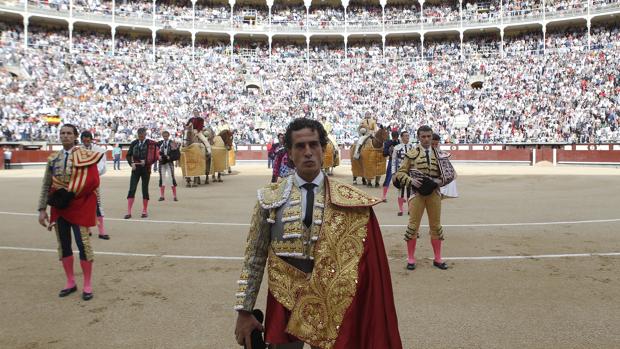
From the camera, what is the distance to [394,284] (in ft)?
14.3

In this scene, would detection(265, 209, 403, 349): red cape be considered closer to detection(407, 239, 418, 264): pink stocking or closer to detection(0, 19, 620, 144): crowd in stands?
detection(407, 239, 418, 264): pink stocking

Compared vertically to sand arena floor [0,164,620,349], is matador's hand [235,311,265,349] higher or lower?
higher

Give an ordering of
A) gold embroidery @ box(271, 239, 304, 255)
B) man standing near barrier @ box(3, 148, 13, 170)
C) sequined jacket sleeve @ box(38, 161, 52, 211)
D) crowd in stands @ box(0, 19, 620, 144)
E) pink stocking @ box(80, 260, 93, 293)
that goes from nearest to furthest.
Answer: gold embroidery @ box(271, 239, 304, 255)
pink stocking @ box(80, 260, 93, 293)
sequined jacket sleeve @ box(38, 161, 52, 211)
man standing near barrier @ box(3, 148, 13, 170)
crowd in stands @ box(0, 19, 620, 144)

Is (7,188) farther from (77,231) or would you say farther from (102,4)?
(102,4)

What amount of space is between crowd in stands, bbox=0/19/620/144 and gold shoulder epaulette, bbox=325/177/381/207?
1070 inches

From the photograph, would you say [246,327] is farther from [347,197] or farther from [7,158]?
[7,158]

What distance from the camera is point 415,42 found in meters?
41.9

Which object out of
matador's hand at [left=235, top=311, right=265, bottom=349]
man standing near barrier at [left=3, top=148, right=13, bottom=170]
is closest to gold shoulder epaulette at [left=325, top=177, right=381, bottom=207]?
matador's hand at [left=235, top=311, right=265, bottom=349]

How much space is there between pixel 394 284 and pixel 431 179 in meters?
1.17

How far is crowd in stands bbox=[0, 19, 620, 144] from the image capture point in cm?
2830

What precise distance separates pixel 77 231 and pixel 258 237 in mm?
2778

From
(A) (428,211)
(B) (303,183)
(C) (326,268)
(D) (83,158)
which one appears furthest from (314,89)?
(C) (326,268)

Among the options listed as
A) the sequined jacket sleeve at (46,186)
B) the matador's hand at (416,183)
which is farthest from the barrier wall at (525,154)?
the sequined jacket sleeve at (46,186)

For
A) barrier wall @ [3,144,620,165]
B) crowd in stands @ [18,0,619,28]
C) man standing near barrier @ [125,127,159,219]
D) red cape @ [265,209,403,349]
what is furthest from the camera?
crowd in stands @ [18,0,619,28]
